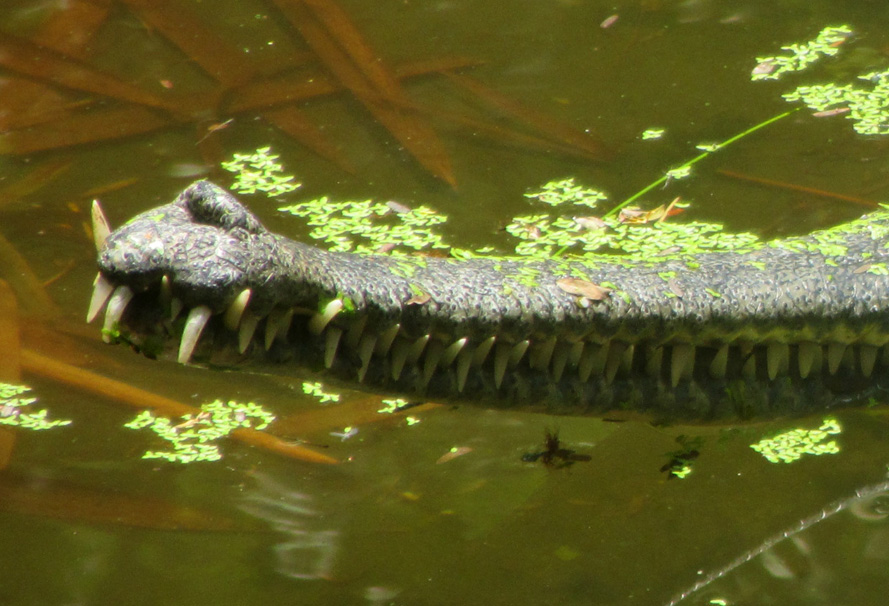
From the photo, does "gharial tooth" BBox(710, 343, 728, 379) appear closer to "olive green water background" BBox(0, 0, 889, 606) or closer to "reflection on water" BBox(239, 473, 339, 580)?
"olive green water background" BBox(0, 0, 889, 606)

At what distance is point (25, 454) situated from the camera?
3.41 m

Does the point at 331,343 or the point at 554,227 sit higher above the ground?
the point at 331,343

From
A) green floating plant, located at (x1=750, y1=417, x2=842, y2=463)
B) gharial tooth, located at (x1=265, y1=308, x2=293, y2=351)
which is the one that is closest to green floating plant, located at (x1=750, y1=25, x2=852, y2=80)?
green floating plant, located at (x1=750, y1=417, x2=842, y2=463)

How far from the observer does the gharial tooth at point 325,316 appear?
85.4 inches

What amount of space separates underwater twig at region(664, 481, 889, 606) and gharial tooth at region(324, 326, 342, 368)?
1298 mm

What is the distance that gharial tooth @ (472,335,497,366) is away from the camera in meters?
2.39

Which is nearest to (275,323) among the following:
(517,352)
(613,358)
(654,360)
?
(517,352)

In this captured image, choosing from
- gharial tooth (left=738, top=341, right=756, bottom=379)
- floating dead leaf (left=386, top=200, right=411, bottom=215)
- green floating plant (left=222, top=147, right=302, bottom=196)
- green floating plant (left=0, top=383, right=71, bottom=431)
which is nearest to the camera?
gharial tooth (left=738, top=341, right=756, bottom=379)

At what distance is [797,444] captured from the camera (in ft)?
11.2

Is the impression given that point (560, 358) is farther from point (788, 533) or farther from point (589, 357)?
point (788, 533)

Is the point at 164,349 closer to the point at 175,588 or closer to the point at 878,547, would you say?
the point at 175,588

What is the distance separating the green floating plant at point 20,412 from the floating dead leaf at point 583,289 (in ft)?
6.60

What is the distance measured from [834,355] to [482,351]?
3.68ft

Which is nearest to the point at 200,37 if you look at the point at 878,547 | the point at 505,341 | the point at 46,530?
the point at 46,530
